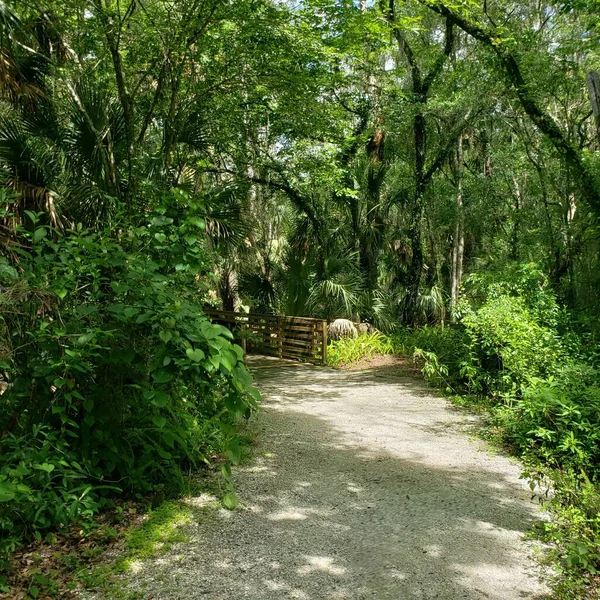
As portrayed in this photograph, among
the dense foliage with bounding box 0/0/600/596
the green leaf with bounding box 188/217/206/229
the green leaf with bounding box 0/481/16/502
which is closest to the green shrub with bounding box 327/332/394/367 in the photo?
the dense foliage with bounding box 0/0/600/596

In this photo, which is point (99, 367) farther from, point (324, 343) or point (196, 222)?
point (324, 343)

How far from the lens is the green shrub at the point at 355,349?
11734 mm

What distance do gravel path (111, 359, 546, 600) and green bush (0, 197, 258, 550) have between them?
2.36 feet

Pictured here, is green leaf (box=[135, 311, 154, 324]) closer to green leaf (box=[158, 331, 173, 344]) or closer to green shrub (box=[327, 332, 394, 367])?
green leaf (box=[158, 331, 173, 344])

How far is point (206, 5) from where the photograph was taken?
6.96 m

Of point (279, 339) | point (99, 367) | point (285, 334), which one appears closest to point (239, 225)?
point (285, 334)

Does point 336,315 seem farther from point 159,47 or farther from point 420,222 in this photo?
point 159,47

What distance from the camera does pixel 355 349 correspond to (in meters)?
11.8

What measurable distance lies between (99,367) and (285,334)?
9117 millimetres

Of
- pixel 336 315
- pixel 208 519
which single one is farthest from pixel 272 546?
pixel 336 315

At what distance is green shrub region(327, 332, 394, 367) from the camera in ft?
38.5

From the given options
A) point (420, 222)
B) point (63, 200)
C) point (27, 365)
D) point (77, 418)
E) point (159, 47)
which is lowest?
point (77, 418)

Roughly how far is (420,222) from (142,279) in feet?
33.2

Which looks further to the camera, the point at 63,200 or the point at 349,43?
the point at 349,43
